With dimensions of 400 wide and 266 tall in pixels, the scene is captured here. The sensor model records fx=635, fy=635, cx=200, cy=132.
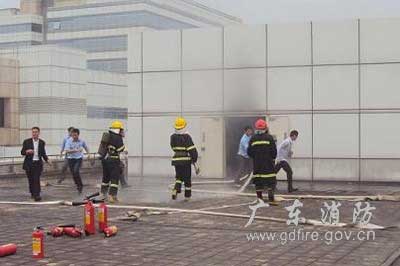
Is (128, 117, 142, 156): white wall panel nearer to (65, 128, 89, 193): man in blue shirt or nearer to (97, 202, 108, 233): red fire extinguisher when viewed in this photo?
(65, 128, 89, 193): man in blue shirt

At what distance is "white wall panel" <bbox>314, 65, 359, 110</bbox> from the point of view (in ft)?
60.8

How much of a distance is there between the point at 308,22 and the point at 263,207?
844cm

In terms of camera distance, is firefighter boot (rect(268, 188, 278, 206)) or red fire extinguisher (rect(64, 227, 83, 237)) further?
firefighter boot (rect(268, 188, 278, 206))

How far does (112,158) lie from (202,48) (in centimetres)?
730

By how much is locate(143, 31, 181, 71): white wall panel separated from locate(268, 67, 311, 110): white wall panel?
3140 millimetres

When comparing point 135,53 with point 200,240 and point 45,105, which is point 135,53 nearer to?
point 200,240

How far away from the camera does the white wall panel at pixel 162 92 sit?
66.3ft

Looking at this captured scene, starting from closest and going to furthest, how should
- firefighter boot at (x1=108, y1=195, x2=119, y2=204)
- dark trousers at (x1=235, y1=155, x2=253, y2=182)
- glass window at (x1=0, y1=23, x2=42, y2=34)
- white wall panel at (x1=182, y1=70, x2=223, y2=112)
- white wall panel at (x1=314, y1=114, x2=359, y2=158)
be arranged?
firefighter boot at (x1=108, y1=195, x2=119, y2=204), dark trousers at (x1=235, y1=155, x2=253, y2=182), white wall panel at (x1=314, y1=114, x2=359, y2=158), white wall panel at (x1=182, y1=70, x2=223, y2=112), glass window at (x1=0, y1=23, x2=42, y2=34)

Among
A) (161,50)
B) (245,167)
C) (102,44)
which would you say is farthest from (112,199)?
(102,44)

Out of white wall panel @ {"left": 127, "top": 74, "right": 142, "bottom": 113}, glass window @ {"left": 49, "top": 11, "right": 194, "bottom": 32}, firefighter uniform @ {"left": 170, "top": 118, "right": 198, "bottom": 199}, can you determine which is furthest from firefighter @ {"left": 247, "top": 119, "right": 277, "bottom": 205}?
glass window @ {"left": 49, "top": 11, "right": 194, "bottom": 32}

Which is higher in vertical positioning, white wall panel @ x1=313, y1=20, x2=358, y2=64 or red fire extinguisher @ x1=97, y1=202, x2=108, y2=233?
white wall panel @ x1=313, y1=20, x2=358, y2=64

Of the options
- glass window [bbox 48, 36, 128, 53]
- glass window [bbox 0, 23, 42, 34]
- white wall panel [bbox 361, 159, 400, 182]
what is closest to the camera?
white wall panel [bbox 361, 159, 400, 182]

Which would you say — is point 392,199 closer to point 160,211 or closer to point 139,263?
point 160,211

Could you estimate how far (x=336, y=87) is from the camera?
18719 millimetres
